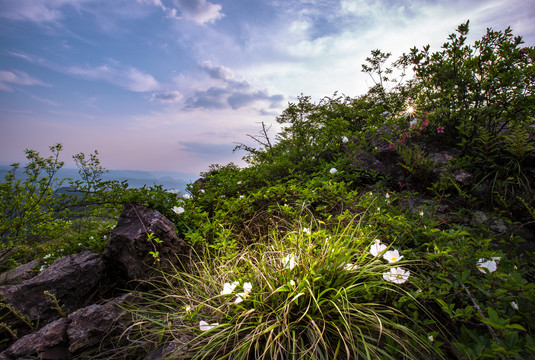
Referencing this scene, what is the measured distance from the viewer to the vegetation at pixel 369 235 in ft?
4.81

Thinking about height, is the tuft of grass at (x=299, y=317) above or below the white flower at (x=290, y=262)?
below

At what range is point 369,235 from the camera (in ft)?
7.32

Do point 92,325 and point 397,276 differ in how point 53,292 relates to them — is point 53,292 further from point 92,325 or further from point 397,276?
point 397,276

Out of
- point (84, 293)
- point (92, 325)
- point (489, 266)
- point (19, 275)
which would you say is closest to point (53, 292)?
point (84, 293)

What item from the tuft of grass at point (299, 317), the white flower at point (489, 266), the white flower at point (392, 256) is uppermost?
the white flower at point (489, 266)

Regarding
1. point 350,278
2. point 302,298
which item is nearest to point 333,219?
point 350,278

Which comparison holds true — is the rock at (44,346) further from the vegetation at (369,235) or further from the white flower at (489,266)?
the white flower at (489,266)

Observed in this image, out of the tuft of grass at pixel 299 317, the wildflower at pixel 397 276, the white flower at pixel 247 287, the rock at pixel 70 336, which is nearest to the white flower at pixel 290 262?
the tuft of grass at pixel 299 317

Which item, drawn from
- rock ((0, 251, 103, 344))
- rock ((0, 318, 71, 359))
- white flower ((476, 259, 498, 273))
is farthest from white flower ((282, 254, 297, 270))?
rock ((0, 251, 103, 344))

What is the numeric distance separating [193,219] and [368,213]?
2.16 m

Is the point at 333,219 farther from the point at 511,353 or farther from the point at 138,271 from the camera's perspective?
the point at 138,271

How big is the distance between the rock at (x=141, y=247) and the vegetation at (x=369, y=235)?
184mm

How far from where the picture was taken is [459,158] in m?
3.07

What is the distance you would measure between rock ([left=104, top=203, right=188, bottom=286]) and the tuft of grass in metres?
0.34
